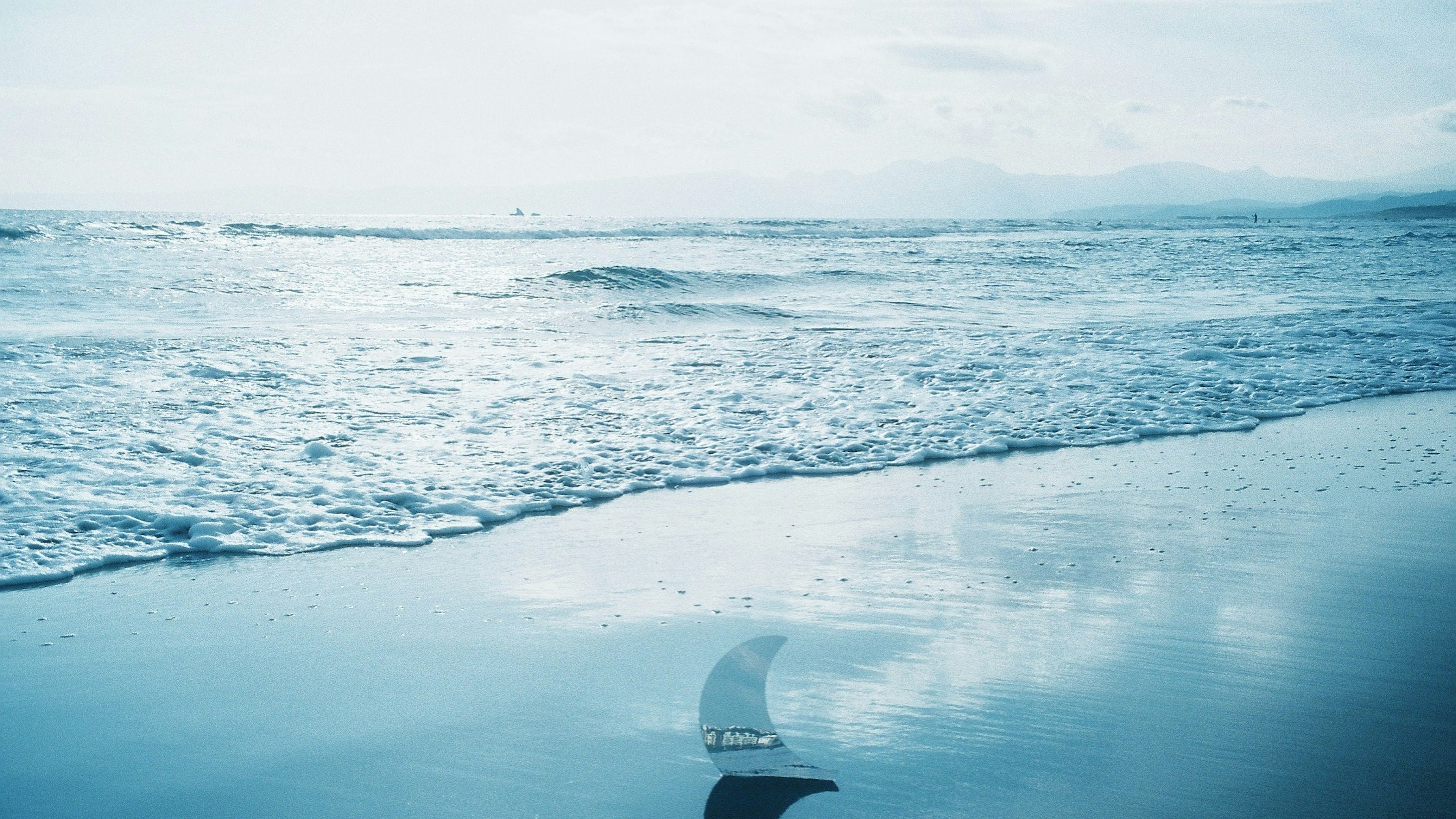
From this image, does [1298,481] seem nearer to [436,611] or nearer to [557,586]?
[557,586]

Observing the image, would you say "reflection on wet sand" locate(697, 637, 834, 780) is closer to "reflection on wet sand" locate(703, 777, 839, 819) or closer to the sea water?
"reflection on wet sand" locate(703, 777, 839, 819)

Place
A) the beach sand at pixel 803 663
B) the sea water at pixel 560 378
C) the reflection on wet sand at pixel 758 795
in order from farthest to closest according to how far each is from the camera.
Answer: the sea water at pixel 560 378 → the beach sand at pixel 803 663 → the reflection on wet sand at pixel 758 795

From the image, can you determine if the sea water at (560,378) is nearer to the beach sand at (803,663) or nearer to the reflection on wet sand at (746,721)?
the beach sand at (803,663)

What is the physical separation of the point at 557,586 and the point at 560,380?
508 centimetres

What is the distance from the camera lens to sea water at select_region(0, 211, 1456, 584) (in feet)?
18.2

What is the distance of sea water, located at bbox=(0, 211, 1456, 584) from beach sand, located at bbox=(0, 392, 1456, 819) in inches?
30.4

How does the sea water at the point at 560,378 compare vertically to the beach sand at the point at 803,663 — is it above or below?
above

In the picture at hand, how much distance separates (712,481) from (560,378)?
3675 millimetres

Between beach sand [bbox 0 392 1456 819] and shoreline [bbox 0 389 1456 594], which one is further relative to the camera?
shoreline [bbox 0 389 1456 594]

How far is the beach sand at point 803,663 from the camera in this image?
273 centimetres

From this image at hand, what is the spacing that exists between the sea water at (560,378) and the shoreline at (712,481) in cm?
3

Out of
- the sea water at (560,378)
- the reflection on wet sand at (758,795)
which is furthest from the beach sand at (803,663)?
the sea water at (560,378)

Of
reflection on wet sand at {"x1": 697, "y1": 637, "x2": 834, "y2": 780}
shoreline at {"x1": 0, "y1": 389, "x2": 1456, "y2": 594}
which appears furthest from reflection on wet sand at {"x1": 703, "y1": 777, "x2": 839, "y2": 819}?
shoreline at {"x1": 0, "y1": 389, "x2": 1456, "y2": 594}

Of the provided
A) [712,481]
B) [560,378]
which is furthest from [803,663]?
[560,378]
